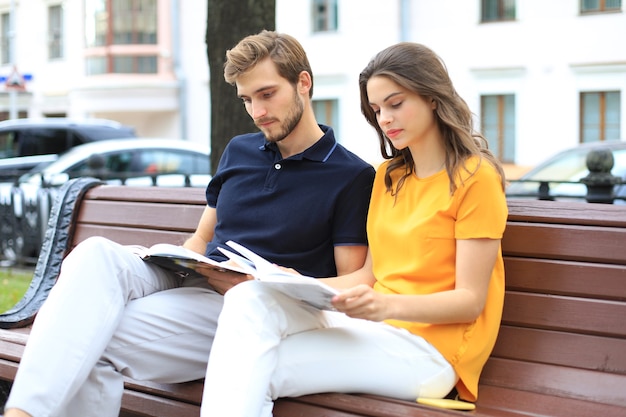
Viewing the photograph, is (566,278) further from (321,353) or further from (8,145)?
(8,145)

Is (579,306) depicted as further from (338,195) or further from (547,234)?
(338,195)

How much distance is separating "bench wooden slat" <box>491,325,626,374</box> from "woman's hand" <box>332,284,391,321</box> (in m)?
0.65

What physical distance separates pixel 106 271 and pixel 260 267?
1.94 ft

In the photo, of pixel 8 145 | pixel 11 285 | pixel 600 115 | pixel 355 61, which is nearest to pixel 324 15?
pixel 355 61

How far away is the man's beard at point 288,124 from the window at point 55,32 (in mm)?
26527

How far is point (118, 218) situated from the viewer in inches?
176

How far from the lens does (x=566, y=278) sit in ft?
10.5

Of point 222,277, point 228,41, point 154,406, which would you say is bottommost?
point 154,406

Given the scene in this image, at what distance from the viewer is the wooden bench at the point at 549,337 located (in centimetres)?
298

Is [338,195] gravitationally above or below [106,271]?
above

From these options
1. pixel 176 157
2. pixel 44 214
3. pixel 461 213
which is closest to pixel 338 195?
pixel 461 213

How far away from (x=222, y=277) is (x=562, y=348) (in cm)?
113

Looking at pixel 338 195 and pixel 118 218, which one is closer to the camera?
pixel 338 195

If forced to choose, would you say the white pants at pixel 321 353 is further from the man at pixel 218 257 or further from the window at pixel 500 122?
the window at pixel 500 122
